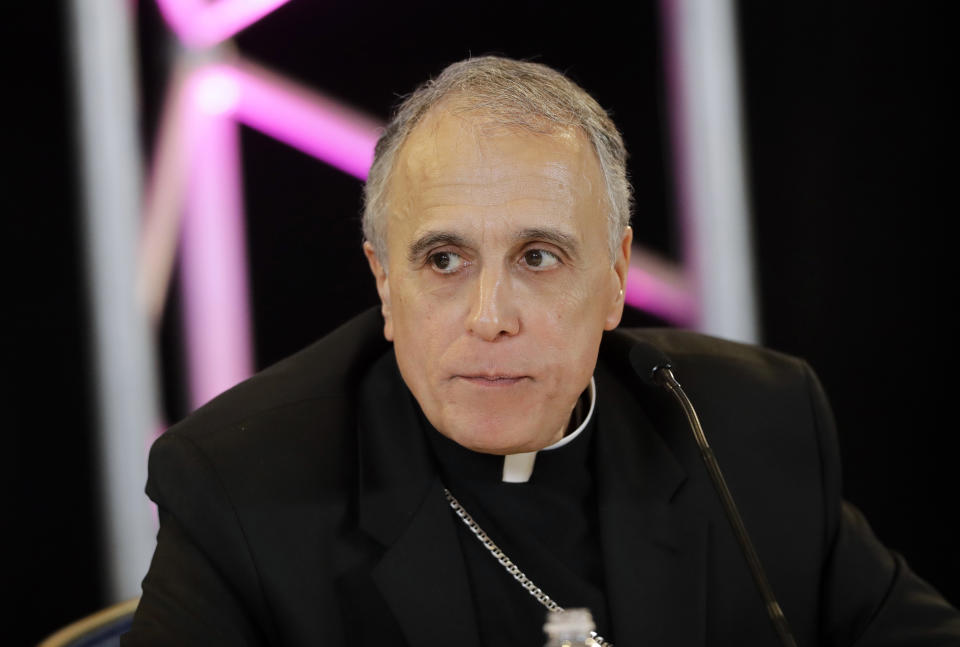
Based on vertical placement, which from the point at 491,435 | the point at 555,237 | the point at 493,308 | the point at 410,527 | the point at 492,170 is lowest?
the point at 410,527

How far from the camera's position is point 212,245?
3.03 meters

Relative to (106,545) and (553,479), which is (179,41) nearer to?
(106,545)

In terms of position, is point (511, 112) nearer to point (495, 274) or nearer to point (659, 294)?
point (495, 274)

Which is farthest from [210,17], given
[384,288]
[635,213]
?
[384,288]

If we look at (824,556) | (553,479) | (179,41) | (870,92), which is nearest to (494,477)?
(553,479)

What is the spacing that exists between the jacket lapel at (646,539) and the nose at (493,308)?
0.43 metres

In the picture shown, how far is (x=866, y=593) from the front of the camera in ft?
5.86

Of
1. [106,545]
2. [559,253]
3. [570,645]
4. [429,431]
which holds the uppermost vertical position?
[559,253]

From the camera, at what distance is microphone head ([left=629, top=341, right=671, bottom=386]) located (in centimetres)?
150

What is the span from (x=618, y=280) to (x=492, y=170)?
13.7 inches

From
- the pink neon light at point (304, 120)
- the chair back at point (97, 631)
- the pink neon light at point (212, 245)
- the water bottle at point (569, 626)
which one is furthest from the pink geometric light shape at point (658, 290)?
the water bottle at point (569, 626)

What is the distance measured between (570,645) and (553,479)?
0.75 m

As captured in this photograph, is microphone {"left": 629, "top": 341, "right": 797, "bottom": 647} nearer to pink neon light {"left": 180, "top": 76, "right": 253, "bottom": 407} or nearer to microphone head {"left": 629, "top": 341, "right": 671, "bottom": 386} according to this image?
microphone head {"left": 629, "top": 341, "right": 671, "bottom": 386}

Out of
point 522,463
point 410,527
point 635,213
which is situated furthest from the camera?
point 635,213
